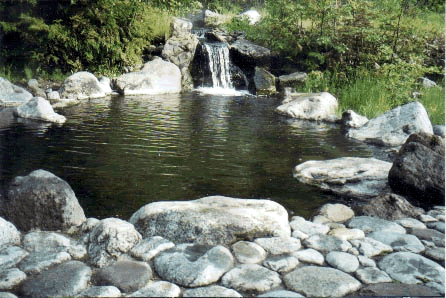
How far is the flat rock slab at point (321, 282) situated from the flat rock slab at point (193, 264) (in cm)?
58

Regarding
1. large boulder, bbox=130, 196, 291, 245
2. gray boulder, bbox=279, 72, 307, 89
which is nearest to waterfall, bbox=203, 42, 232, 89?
gray boulder, bbox=279, 72, 307, 89

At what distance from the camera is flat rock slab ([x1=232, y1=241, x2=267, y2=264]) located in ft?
14.0

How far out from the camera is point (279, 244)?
459cm

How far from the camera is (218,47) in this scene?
1927 cm

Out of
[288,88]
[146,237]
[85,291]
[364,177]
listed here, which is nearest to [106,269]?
[85,291]

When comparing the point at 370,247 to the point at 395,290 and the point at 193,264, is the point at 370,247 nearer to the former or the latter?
the point at 395,290

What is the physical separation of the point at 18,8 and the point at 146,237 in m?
15.1

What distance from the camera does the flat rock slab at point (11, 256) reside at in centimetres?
415

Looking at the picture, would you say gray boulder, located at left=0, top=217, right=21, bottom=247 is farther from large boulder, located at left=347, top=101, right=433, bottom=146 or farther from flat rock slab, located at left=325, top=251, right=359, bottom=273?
large boulder, located at left=347, top=101, right=433, bottom=146

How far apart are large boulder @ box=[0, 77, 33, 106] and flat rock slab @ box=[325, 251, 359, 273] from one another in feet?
38.9

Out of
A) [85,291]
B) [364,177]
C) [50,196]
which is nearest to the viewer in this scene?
[85,291]

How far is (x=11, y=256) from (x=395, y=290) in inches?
134

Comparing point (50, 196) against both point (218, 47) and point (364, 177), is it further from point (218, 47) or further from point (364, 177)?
point (218, 47)

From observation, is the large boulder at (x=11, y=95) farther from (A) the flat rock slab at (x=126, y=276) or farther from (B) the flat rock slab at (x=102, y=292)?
(B) the flat rock slab at (x=102, y=292)
